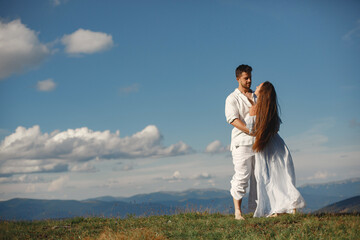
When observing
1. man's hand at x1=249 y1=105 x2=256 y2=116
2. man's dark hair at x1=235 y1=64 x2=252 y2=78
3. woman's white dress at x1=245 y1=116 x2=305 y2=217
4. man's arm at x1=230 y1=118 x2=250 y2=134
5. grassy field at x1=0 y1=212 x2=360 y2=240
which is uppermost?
man's dark hair at x1=235 y1=64 x2=252 y2=78

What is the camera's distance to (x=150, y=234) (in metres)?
6.55

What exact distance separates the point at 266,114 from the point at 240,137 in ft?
3.01

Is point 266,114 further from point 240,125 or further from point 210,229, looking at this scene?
point 210,229

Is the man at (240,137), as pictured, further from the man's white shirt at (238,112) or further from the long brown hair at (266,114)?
the long brown hair at (266,114)

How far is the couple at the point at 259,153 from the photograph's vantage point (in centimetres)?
777

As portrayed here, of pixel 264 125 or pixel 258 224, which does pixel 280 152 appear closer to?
pixel 264 125

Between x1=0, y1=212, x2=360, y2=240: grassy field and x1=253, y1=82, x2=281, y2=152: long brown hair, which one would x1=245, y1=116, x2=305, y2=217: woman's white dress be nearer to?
x1=253, y1=82, x2=281, y2=152: long brown hair

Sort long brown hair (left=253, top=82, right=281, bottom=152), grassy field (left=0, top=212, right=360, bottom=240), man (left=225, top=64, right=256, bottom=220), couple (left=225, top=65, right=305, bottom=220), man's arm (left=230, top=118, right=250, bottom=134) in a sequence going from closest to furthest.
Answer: grassy field (left=0, top=212, right=360, bottom=240), long brown hair (left=253, top=82, right=281, bottom=152), couple (left=225, top=65, right=305, bottom=220), man's arm (left=230, top=118, right=250, bottom=134), man (left=225, top=64, right=256, bottom=220)

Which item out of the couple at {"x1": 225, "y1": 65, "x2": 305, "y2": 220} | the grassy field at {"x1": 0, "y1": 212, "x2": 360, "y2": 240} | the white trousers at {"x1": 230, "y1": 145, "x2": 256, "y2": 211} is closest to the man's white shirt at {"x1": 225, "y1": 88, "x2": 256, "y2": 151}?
the couple at {"x1": 225, "y1": 65, "x2": 305, "y2": 220}

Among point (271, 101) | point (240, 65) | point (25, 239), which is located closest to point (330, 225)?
point (271, 101)

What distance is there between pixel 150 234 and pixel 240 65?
14.0ft

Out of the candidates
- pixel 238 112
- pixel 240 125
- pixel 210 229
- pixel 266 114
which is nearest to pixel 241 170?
pixel 240 125

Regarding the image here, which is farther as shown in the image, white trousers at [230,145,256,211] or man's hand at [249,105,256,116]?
white trousers at [230,145,256,211]

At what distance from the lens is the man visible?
8.09 meters
